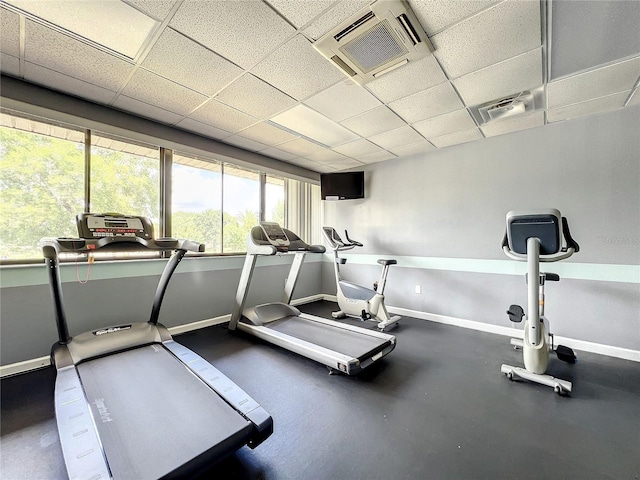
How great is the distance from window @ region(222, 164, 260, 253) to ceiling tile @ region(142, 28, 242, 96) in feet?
6.52

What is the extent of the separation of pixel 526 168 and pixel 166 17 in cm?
406

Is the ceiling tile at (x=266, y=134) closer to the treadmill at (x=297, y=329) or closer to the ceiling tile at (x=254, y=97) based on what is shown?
the ceiling tile at (x=254, y=97)

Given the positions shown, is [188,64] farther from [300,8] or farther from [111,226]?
[111,226]

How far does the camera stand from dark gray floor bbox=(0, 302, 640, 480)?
1.46m

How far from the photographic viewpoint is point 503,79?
91.6 inches

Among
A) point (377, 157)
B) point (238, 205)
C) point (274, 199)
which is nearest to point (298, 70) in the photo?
point (377, 157)

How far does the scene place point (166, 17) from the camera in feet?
5.62

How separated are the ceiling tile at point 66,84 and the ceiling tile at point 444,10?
9.13ft

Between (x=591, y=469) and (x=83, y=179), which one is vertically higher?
(x=83, y=179)

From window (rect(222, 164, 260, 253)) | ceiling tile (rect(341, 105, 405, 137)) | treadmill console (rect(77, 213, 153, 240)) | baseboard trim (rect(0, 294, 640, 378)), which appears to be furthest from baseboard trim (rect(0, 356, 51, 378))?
ceiling tile (rect(341, 105, 405, 137))

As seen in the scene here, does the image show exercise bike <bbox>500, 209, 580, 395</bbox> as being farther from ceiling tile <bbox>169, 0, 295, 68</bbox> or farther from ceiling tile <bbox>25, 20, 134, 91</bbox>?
ceiling tile <bbox>25, 20, 134, 91</bbox>

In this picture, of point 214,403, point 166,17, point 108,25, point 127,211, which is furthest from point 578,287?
point 127,211

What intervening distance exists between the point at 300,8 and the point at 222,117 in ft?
5.75

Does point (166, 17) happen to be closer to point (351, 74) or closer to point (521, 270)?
point (351, 74)
